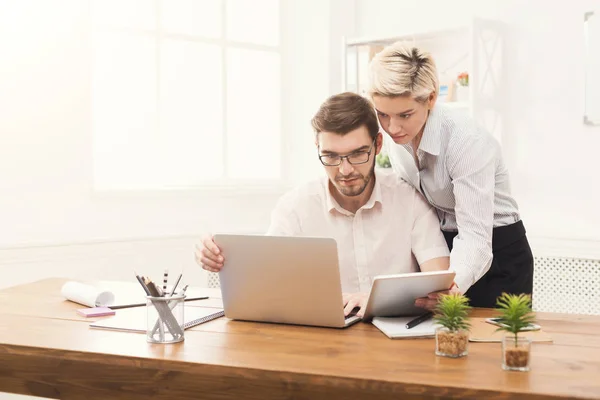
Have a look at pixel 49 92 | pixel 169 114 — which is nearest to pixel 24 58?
pixel 49 92

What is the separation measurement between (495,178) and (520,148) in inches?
51.6

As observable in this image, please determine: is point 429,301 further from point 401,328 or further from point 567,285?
point 567,285

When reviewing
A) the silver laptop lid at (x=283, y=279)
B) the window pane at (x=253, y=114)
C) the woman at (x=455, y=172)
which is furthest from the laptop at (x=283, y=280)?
the window pane at (x=253, y=114)

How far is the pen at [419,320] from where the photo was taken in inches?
72.0

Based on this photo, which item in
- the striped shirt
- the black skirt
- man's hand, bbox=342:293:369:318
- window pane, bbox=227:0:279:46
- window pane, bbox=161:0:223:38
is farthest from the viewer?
window pane, bbox=227:0:279:46

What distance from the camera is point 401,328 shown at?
5.98 feet

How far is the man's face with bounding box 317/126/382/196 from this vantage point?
216 centimetres

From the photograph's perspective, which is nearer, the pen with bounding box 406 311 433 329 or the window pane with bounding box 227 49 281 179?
the pen with bounding box 406 311 433 329

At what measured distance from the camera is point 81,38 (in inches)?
137

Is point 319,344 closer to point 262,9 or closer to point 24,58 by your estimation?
point 24,58

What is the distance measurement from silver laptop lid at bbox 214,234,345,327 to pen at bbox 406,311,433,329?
6.6 inches

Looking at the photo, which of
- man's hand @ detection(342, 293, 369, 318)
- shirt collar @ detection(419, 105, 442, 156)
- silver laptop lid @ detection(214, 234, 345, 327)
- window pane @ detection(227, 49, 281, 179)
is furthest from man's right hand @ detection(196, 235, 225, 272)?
window pane @ detection(227, 49, 281, 179)

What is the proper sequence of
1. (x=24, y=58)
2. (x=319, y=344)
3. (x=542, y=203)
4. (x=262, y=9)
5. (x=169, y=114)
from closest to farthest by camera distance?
(x=319, y=344), (x=24, y=58), (x=542, y=203), (x=169, y=114), (x=262, y=9)

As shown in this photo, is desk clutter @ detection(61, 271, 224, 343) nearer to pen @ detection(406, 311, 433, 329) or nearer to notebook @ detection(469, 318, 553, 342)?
pen @ detection(406, 311, 433, 329)
